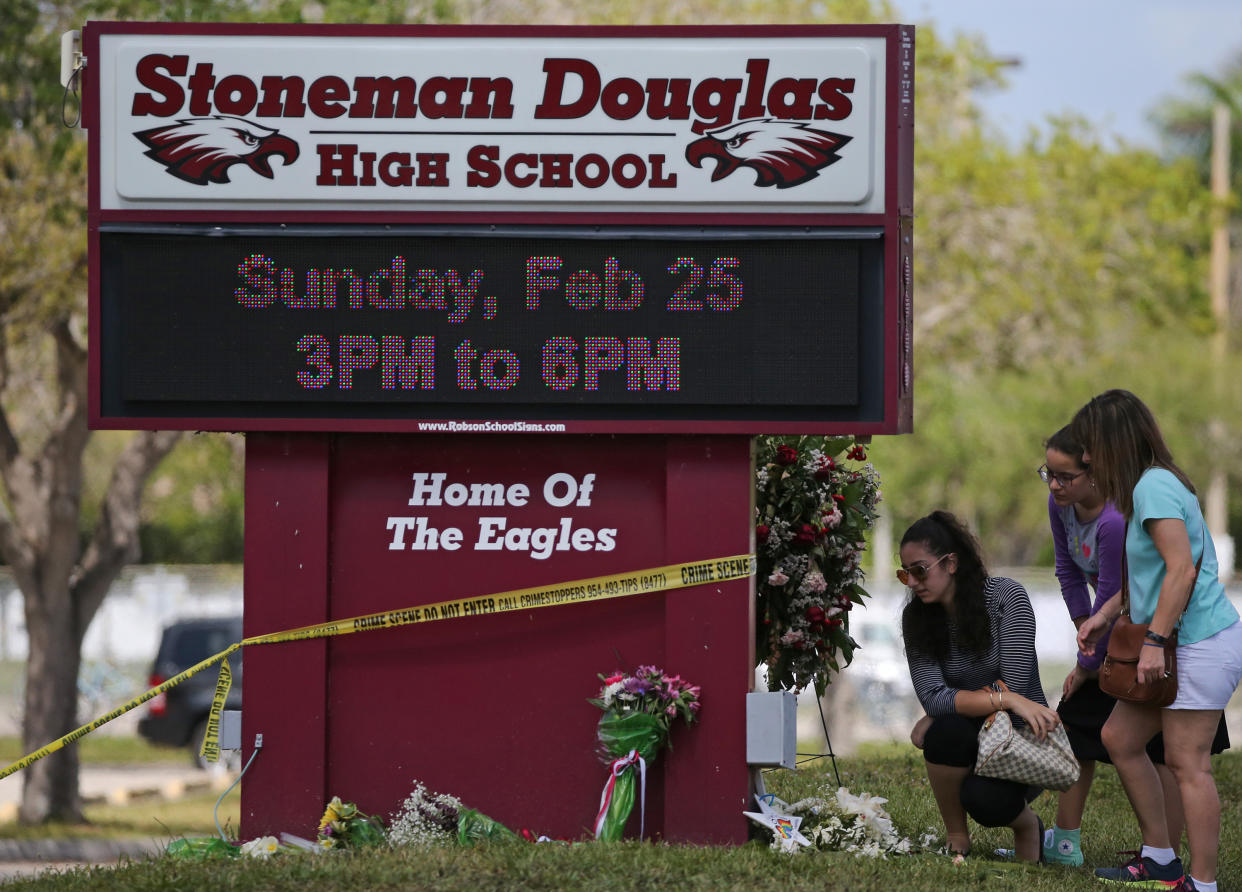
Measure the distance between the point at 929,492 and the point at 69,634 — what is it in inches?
913

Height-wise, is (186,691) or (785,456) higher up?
(785,456)

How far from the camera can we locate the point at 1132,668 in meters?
6.22

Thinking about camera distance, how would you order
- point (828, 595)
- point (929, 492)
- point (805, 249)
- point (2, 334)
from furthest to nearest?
point (929, 492)
point (2, 334)
point (828, 595)
point (805, 249)

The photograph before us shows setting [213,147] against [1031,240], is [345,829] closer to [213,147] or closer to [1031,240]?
[213,147]

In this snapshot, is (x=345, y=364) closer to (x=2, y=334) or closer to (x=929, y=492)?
(x=2, y=334)

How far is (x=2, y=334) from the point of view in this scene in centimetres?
1650

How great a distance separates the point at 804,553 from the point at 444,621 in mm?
1652

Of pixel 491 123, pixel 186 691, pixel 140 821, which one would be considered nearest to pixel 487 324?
pixel 491 123

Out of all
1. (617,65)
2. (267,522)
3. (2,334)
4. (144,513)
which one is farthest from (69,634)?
(144,513)

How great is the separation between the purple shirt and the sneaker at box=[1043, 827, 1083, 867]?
709 millimetres

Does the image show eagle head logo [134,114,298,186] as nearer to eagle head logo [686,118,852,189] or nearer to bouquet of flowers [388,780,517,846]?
eagle head logo [686,118,852,189]

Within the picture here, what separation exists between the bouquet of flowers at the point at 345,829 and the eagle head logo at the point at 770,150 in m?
2.95

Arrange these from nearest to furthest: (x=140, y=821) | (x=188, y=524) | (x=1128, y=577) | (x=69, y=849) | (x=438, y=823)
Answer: (x=1128, y=577)
(x=438, y=823)
(x=69, y=849)
(x=140, y=821)
(x=188, y=524)

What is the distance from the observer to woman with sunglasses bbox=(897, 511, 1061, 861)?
263 inches
